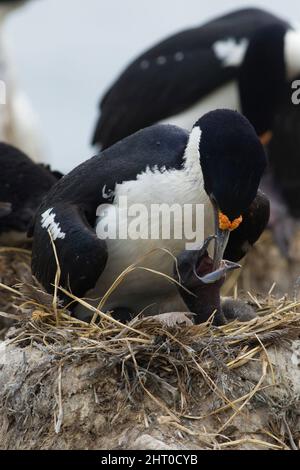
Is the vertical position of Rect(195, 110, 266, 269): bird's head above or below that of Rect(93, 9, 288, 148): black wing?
above

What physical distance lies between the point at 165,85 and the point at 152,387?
195 inches

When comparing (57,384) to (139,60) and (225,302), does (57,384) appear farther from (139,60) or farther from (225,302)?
(139,60)

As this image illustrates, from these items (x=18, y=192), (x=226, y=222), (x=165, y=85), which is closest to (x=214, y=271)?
(x=226, y=222)

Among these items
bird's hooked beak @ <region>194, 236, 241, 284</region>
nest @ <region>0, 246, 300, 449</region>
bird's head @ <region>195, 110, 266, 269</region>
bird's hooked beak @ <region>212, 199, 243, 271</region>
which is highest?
bird's head @ <region>195, 110, 266, 269</region>

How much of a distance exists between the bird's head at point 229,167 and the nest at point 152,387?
1.79 feet

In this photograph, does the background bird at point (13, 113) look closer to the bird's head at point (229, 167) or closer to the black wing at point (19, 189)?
the black wing at point (19, 189)

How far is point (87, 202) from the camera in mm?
6457

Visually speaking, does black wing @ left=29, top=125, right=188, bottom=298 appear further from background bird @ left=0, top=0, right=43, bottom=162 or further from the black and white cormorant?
background bird @ left=0, top=0, right=43, bottom=162

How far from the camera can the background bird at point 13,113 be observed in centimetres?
1395

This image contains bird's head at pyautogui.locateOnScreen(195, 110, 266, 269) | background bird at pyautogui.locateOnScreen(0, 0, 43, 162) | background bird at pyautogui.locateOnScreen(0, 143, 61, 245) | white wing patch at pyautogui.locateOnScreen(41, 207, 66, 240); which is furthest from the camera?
background bird at pyautogui.locateOnScreen(0, 0, 43, 162)

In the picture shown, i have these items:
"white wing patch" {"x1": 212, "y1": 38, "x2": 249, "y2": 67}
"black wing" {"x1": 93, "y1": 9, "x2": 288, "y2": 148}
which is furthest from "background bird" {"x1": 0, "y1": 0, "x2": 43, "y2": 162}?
"white wing patch" {"x1": 212, "y1": 38, "x2": 249, "y2": 67}

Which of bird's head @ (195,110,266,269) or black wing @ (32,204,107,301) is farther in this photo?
black wing @ (32,204,107,301)

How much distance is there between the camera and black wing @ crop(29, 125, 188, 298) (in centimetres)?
622

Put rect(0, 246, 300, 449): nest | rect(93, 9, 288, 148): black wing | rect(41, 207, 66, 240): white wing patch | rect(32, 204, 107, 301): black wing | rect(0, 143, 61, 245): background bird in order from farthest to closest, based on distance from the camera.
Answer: rect(93, 9, 288, 148): black wing < rect(0, 143, 61, 245): background bird < rect(41, 207, 66, 240): white wing patch < rect(32, 204, 107, 301): black wing < rect(0, 246, 300, 449): nest
